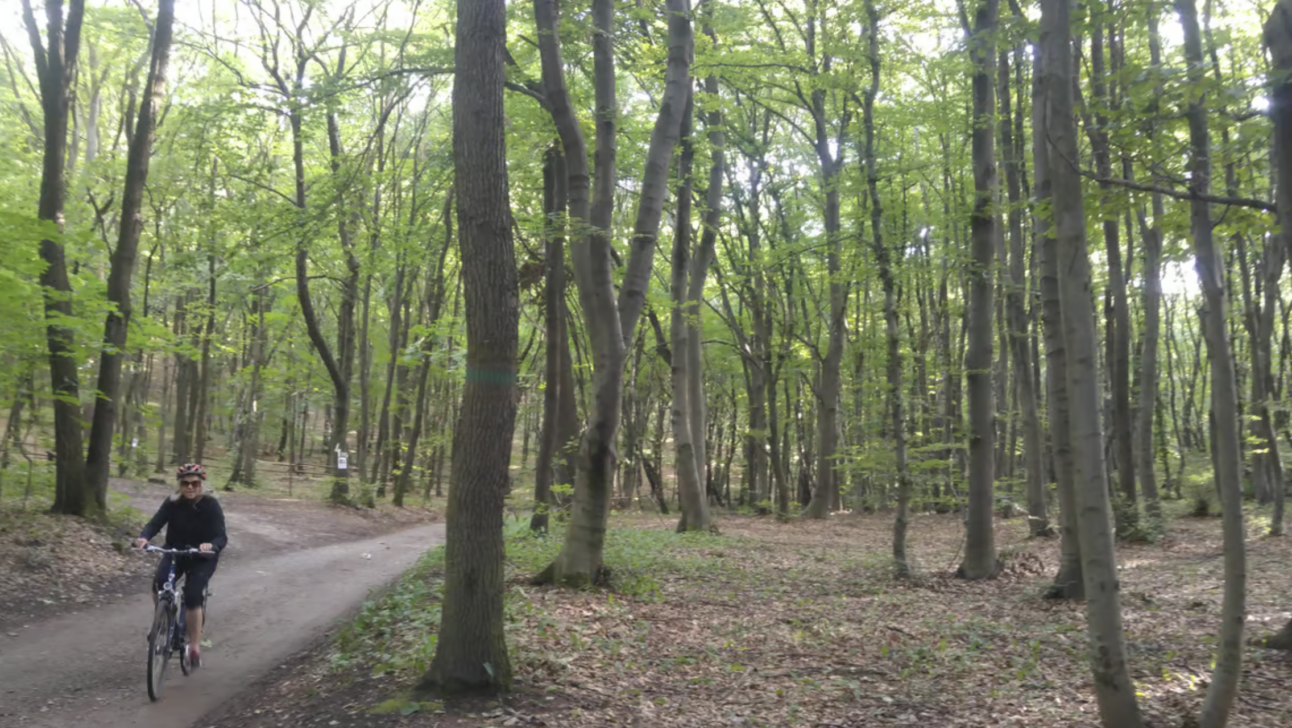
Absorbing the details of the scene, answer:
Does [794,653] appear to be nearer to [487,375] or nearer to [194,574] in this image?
[487,375]

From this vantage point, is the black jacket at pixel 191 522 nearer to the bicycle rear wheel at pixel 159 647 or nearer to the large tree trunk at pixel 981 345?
the bicycle rear wheel at pixel 159 647

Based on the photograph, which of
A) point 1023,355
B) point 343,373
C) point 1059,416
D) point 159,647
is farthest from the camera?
point 343,373

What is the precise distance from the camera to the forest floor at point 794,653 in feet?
18.0

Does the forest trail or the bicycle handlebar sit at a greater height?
the bicycle handlebar

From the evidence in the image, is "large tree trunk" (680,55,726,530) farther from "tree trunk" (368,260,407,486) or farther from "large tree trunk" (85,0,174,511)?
"large tree trunk" (85,0,174,511)

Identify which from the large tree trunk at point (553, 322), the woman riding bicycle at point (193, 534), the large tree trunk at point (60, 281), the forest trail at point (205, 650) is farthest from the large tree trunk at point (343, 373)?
the woman riding bicycle at point (193, 534)

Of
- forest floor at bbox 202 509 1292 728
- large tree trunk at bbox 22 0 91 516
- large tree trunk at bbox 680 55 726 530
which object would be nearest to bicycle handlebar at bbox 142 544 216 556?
forest floor at bbox 202 509 1292 728

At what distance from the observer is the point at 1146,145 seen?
481 cm

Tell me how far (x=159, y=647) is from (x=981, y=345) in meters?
9.55

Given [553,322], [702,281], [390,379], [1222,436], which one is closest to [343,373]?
[390,379]

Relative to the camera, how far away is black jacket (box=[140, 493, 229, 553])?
6641 millimetres

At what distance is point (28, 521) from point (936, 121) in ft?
46.8

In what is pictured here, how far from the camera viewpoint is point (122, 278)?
1216 cm

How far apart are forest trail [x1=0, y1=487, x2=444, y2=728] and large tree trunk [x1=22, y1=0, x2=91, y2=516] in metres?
2.45
